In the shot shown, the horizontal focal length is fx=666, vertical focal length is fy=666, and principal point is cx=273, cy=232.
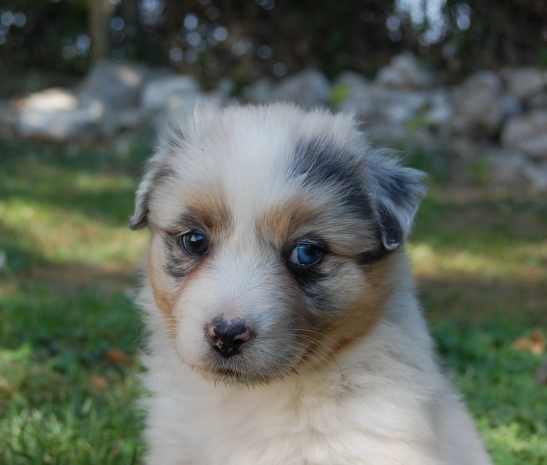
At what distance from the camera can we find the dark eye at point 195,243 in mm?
2479

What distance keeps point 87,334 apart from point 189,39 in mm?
11336

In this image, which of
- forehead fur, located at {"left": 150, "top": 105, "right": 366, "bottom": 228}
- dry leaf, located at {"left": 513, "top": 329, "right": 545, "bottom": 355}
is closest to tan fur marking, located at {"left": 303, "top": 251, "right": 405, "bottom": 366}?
forehead fur, located at {"left": 150, "top": 105, "right": 366, "bottom": 228}

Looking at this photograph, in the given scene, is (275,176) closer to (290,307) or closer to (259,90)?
(290,307)

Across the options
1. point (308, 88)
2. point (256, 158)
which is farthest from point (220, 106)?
point (308, 88)

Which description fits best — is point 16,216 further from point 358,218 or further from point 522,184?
point 522,184

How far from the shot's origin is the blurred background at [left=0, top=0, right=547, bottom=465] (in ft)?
12.2

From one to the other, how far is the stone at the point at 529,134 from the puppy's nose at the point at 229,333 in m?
9.25

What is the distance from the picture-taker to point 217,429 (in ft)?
8.34

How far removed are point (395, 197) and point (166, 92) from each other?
11301 mm

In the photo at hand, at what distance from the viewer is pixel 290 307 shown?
2.30 meters

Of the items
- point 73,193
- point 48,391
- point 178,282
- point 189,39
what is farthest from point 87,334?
point 189,39

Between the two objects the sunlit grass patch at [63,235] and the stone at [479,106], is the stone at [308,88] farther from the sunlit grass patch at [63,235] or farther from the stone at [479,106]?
the sunlit grass patch at [63,235]

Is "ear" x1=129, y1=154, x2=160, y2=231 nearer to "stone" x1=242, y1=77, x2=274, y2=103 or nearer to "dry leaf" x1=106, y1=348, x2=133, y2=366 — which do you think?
"dry leaf" x1=106, y1=348, x2=133, y2=366

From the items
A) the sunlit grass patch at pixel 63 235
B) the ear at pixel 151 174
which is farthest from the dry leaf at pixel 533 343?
the sunlit grass patch at pixel 63 235
